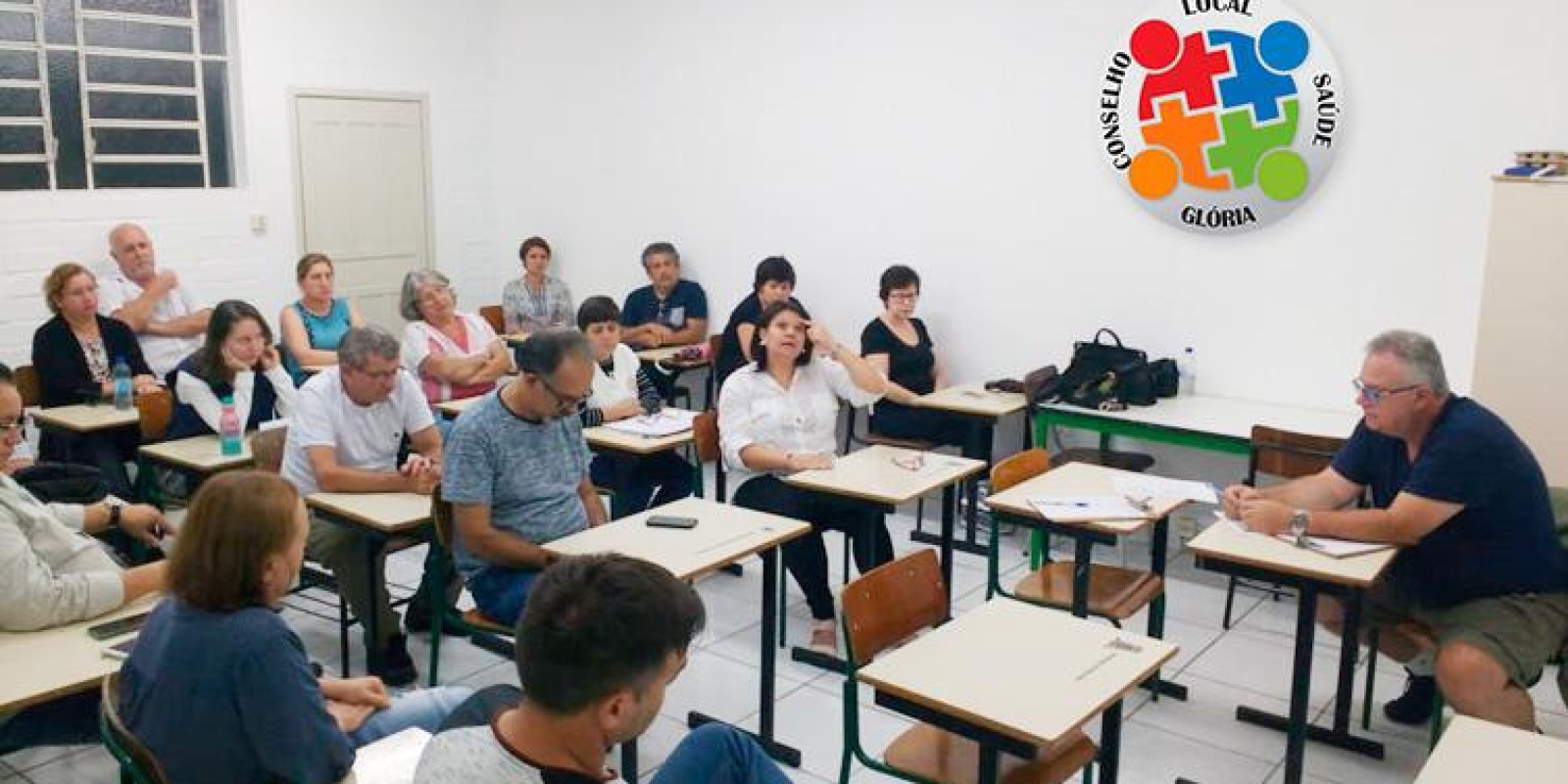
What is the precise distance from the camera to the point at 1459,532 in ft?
10.8

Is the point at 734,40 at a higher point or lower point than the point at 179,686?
higher

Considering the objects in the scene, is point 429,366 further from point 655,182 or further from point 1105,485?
point 1105,485

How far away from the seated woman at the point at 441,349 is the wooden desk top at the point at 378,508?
161 centimetres

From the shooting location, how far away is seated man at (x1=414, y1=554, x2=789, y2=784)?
5.51 feet

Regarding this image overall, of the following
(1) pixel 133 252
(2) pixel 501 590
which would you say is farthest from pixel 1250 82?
(1) pixel 133 252

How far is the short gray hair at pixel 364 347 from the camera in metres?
3.98

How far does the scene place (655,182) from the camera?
24.8 feet

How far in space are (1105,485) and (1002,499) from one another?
43cm

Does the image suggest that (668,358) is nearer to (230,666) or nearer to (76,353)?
(76,353)

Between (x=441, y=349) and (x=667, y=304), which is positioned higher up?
(x=667, y=304)

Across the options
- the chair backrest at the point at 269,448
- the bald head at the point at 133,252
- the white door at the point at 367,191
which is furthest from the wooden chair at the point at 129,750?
the white door at the point at 367,191

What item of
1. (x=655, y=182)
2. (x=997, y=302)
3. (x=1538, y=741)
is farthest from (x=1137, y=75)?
(x=1538, y=741)

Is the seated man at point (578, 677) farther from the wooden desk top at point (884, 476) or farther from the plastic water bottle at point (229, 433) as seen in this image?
the plastic water bottle at point (229, 433)

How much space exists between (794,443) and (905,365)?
1545 mm
